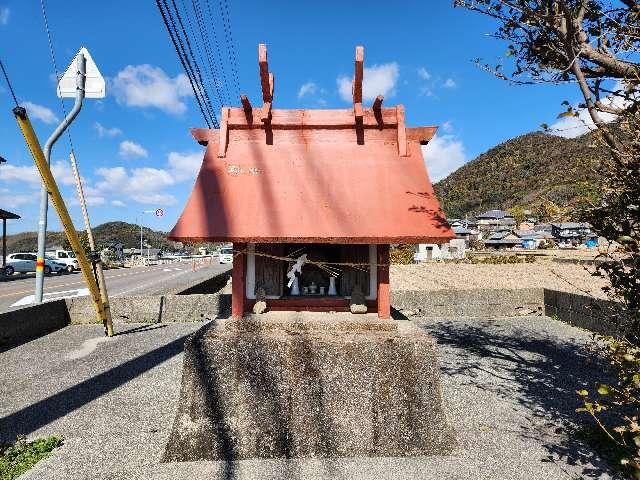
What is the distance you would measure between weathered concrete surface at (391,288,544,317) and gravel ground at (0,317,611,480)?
9.21 ft

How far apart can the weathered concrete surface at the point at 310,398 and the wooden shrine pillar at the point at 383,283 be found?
0.96m

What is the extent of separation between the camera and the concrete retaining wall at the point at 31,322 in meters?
10.1

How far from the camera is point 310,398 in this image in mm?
A: 5172

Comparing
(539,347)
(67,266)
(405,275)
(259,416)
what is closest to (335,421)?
(259,416)

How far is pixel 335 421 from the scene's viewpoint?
16.9ft

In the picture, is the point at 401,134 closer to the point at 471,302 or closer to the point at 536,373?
the point at 536,373

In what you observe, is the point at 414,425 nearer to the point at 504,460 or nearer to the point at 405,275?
the point at 504,460

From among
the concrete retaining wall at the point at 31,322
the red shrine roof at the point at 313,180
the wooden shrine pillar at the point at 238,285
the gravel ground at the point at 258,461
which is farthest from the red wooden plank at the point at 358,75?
the concrete retaining wall at the point at 31,322

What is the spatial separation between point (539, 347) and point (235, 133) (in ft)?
29.0

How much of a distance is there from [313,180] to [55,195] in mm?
5420

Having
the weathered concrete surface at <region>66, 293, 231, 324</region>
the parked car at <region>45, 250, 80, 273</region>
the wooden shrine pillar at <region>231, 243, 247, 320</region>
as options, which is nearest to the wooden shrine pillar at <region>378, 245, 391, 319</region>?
the wooden shrine pillar at <region>231, 243, 247, 320</region>

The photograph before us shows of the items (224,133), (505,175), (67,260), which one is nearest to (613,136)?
(224,133)

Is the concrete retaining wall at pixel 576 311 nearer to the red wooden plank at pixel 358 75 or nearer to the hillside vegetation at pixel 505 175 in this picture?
the red wooden plank at pixel 358 75

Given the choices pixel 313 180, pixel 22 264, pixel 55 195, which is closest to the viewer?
pixel 313 180
